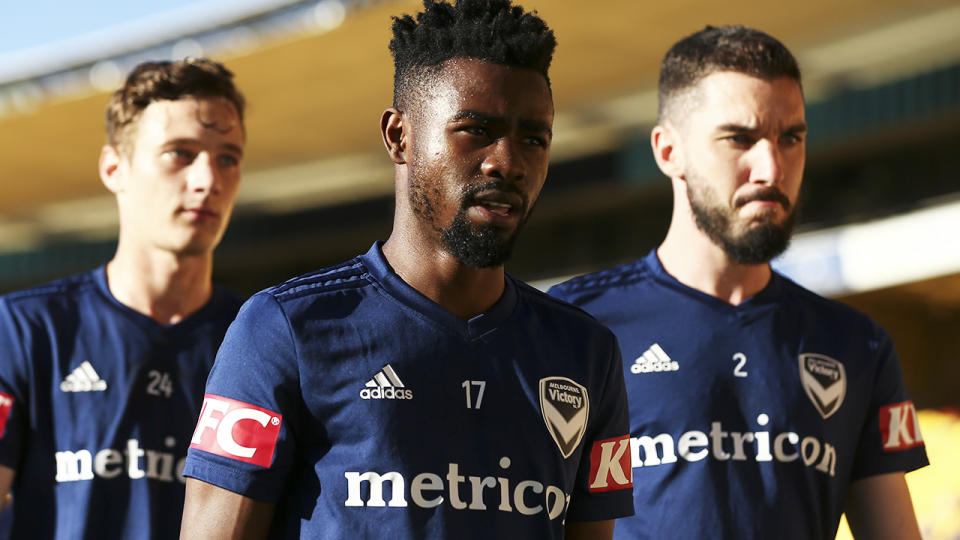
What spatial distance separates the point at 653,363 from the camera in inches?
126

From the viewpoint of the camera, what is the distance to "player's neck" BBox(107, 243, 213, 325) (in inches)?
145

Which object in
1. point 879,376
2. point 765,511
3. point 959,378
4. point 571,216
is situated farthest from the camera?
point 571,216

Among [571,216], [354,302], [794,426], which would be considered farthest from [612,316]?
[571,216]

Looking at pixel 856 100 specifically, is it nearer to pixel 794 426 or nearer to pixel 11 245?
pixel 794 426

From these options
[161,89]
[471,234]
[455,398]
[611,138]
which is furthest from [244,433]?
[611,138]

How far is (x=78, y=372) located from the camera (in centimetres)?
344

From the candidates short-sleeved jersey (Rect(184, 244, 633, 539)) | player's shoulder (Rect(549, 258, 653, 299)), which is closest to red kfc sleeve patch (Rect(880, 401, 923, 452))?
player's shoulder (Rect(549, 258, 653, 299))

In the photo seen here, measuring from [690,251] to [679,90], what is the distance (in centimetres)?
49

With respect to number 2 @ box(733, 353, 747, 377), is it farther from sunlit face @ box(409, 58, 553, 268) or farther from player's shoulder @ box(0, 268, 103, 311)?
player's shoulder @ box(0, 268, 103, 311)

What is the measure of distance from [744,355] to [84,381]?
1865mm

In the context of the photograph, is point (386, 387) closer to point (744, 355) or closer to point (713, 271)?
point (744, 355)

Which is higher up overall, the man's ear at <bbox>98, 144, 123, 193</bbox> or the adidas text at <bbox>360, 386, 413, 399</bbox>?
the man's ear at <bbox>98, 144, 123, 193</bbox>

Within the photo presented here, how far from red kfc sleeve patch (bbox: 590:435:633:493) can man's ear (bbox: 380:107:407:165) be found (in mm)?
689

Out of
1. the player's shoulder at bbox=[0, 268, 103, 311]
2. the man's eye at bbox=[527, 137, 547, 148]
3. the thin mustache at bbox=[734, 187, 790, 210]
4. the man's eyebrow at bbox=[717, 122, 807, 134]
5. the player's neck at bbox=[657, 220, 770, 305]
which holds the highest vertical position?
the man's eyebrow at bbox=[717, 122, 807, 134]
